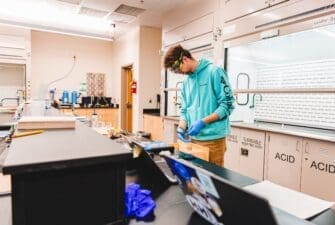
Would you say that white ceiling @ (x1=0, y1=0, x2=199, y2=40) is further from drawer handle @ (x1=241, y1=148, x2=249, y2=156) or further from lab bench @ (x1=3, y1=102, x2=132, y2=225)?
lab bench @ (x1=3, y1=102, x2=132, y2=225)

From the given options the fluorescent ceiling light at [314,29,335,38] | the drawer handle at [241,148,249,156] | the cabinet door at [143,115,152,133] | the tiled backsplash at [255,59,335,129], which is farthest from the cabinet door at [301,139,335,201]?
the cabinet door at [143,115,152,133]

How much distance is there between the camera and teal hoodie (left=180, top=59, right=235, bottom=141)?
183cm

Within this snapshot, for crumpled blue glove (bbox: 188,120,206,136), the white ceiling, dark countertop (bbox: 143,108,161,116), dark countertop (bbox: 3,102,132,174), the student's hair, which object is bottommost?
dark countertop (bbox: 143,108,161,116)

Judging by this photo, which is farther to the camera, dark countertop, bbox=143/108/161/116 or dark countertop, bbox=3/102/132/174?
dark countertop, bbox=143/108/161/116

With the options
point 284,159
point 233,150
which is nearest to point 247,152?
point 233,150

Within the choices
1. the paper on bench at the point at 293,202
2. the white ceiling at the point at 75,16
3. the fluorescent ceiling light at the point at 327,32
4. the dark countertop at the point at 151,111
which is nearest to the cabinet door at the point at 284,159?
the fluorescent ceiling light at the point at 327,32

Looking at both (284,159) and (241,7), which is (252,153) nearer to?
(284,159)

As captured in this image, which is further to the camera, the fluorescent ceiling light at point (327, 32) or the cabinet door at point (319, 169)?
the fluorescent ceiling light at point (327, 32)

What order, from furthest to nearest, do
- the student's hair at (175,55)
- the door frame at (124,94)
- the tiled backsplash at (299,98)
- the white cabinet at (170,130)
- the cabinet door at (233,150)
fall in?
the door frame at (124,94) < the white cabinet at (170,130) < the cabinet door at (233,150) < the tiled backsplash at (299,98) < the student's hair at (175,55)

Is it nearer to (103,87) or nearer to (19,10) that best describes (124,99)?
(103,87)

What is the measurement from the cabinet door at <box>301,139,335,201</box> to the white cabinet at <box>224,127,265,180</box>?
1.55 feet

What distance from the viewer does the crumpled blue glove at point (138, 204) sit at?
76 centimetres

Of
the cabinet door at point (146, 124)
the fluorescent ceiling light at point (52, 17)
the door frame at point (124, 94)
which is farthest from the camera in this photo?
the door frame at point (124, 94)

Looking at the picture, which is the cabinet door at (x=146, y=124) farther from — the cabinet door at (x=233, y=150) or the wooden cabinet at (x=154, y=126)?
the cabinet door at (x=233, y=150)
